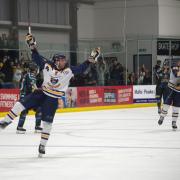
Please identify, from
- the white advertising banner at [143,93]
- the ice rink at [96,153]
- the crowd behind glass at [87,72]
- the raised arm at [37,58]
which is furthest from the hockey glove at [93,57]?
the white advertising banner at [143,93]

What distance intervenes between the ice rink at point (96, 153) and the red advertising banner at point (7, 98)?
7.83 feet

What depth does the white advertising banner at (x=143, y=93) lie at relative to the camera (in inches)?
833

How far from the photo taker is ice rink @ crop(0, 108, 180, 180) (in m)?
6.81

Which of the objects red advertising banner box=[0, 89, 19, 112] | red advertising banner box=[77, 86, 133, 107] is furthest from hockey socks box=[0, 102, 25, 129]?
red advertising banner box=[77, 86, 133, 107]

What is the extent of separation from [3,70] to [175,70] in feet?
25.0

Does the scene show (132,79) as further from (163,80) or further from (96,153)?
(96,153)

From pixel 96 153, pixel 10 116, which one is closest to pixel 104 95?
pixel 96 153

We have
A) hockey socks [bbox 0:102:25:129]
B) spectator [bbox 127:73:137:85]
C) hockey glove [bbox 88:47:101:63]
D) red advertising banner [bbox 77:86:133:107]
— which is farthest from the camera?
spectator [bbox 127:73:137:85]

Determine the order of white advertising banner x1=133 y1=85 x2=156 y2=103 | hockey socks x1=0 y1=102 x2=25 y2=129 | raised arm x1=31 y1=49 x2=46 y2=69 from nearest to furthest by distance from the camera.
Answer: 1. hockey socks x1=0 y1=102 x2=25 y2=129
2. raised arm x1=31 y1=49 x2=46 y2=69
3. white advertising banner x1=133 y1=85 x2=156 y2=103

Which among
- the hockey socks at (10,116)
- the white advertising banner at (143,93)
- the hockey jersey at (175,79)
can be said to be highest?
the hockey jersey at (175,79)

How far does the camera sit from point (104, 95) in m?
20.0

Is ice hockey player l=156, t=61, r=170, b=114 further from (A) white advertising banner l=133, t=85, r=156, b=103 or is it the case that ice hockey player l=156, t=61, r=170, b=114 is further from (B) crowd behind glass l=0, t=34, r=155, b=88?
(A) white advertising banner l=133, t=85, r=156, b=103

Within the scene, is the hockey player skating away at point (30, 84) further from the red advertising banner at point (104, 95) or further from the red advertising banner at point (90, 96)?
the red advertising banner at point (104, 95)

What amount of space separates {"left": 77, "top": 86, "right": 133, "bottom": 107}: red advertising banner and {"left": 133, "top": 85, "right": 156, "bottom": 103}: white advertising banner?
0.20 m
